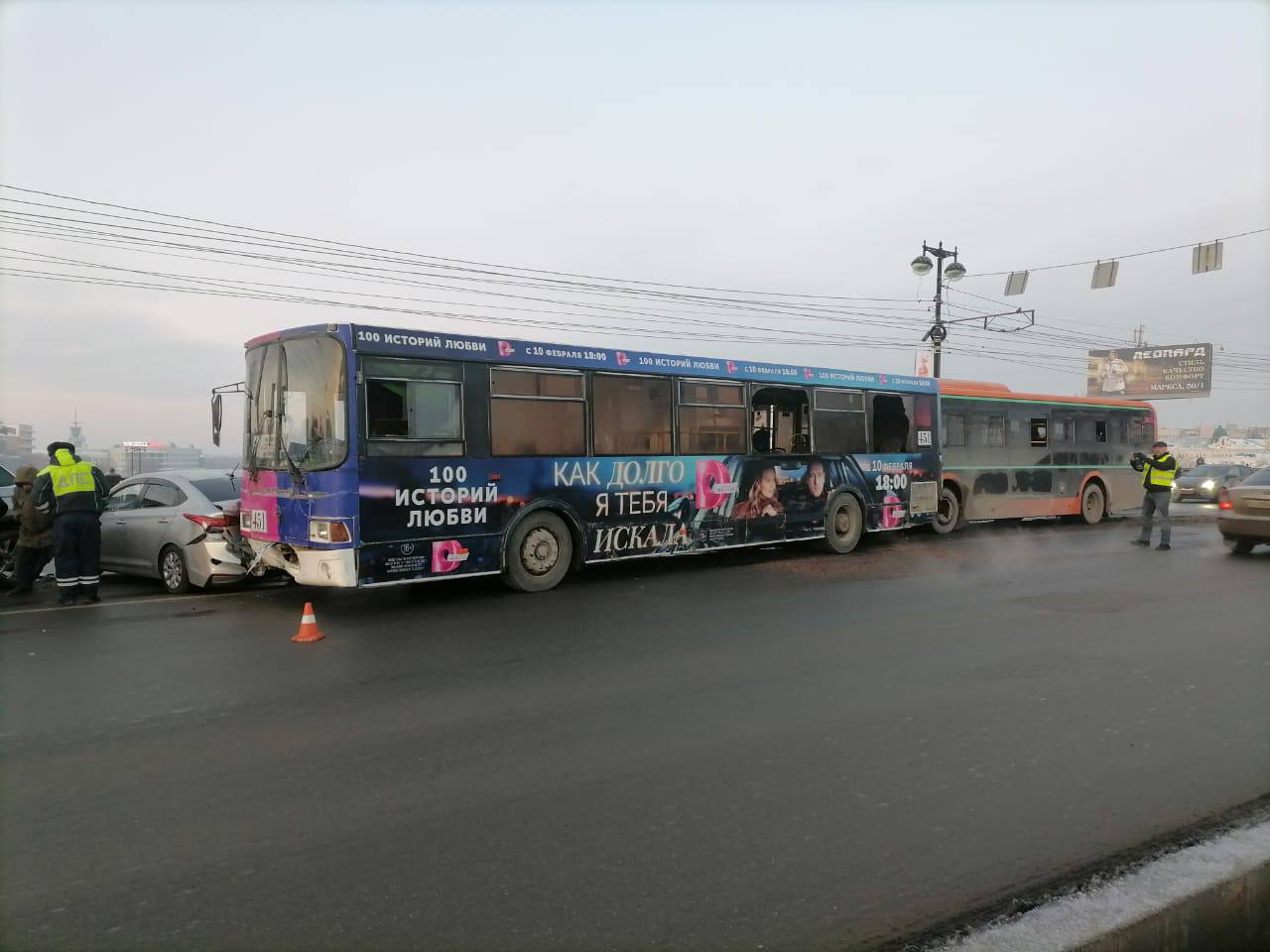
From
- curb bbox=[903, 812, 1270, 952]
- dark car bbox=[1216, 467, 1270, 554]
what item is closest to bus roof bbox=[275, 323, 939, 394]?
dark car bbox=[1216, 467, 1270, 554]

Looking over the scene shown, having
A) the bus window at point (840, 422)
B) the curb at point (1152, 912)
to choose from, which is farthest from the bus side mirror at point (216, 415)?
the curb at point (1152, 912)

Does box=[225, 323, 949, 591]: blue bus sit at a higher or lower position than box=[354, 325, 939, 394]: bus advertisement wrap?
lower

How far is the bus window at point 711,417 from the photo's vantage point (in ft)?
39.2

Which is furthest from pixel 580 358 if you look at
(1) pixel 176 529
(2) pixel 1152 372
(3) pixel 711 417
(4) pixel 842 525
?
(2) pixel 1152 372

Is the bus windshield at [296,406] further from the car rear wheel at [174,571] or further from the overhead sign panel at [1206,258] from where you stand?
the overhead sign panel at [1206,258]

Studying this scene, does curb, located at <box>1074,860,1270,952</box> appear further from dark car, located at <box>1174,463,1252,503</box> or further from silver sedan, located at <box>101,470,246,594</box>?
dark car, located at <box>1174,463,1252,503</box>

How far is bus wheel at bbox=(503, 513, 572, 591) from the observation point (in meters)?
9.89

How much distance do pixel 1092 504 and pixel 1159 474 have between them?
6723 mm

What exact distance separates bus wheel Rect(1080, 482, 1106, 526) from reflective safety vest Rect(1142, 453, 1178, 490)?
6115 millimetres

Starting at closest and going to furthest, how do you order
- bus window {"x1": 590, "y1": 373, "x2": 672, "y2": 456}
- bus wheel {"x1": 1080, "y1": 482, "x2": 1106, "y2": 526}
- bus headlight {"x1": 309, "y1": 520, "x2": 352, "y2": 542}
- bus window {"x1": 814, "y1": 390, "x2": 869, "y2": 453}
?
bus headlight {"x1": 309, "y1": 520, "x2": 352, "y2": 542} → bus window {"x1": 590, "y1": 373, "x2": 672, "y2": 456} → bus window {"x1": 814, "y1": 390, "x2": 869, "y2": 453} → bus wheel {"x1": 1080, "y1": 482, "x2": 1106, "y2": 526}

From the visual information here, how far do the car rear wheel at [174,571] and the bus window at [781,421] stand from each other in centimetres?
794

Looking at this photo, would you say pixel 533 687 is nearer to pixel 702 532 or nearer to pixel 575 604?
pixel 575 604

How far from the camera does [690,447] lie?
11938 mm

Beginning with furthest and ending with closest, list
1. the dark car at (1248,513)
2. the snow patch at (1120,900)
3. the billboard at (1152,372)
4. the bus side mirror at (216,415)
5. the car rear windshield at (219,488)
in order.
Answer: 1. the billboard at (1152,372)
2. the dark car at (1248,513)
3. the car rear windshield at (219,488)
4. the bus side mirror at (216,415)
5. the snow patch at (1120,900)
